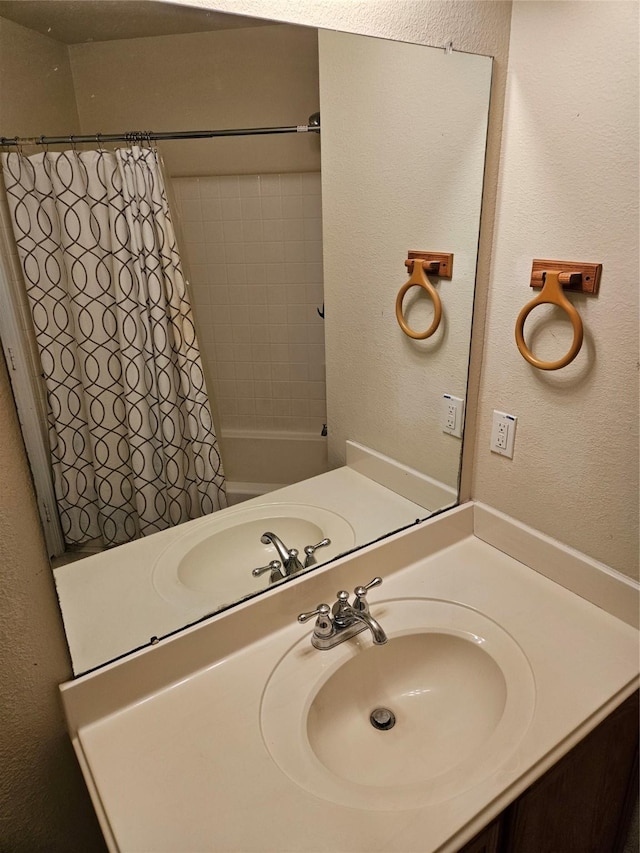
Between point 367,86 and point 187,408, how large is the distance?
0.77 metres

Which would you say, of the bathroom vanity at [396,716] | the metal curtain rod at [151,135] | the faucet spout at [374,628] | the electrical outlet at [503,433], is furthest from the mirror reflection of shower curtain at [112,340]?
the electrical outlet at [503,433]

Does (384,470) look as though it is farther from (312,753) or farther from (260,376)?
(312,753)

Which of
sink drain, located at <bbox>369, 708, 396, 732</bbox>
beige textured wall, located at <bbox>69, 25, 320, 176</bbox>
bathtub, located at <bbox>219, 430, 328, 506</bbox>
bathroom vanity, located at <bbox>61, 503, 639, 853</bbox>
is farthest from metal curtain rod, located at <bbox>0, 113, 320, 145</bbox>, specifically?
sink drain, located at <bbox>369, 708, 396, 732</bbox>

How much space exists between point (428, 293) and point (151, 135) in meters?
0.71

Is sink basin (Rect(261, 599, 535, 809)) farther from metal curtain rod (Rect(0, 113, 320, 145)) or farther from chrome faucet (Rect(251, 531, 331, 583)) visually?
metal curtain rod (Rect(0, 113, 320, 145))

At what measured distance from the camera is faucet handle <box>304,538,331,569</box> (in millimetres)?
1197

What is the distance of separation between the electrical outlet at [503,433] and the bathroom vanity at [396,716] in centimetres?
17

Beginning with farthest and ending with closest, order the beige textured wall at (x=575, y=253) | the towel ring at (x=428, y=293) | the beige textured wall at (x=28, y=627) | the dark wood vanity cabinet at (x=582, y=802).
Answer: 1. the towel ring at (x=428, y=293)
2. the beige textured wall at (x=575, y=253)
3. the dark wood vanity cabinet at (x=582, y=802)
4. the beige textured wall at (x=28, y=627)

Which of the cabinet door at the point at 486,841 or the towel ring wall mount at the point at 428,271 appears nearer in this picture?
the cabinet door at the point at 486,841

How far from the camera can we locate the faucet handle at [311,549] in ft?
3.93

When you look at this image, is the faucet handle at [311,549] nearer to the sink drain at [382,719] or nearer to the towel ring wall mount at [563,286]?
the sink drain at [382,719]

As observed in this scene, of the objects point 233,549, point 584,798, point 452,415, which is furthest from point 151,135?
point 584,798

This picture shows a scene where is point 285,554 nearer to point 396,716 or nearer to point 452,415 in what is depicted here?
point 396,716

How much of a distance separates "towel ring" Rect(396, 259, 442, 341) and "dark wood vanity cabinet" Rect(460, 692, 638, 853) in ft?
2.88
